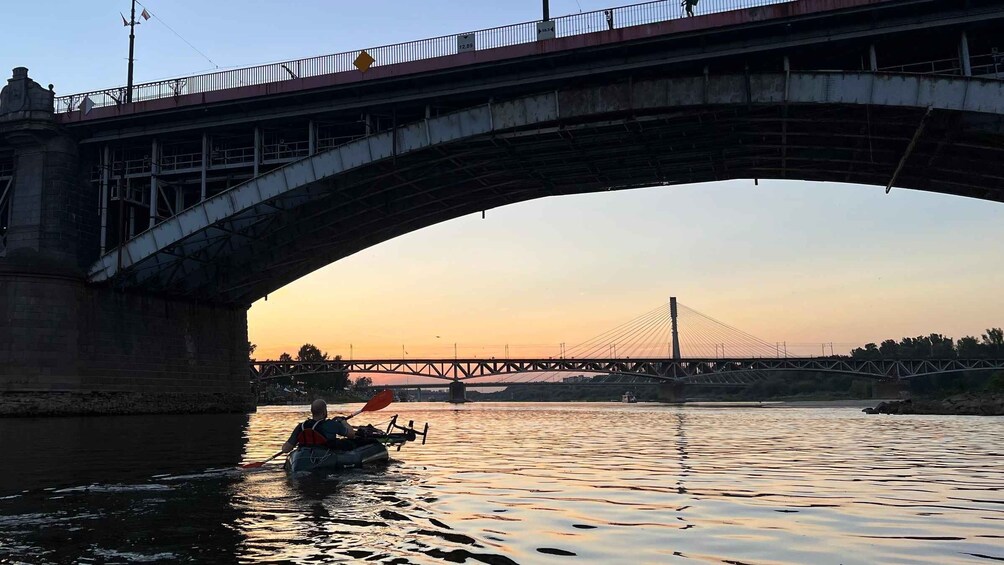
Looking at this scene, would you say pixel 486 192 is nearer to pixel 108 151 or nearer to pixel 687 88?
pixel 687 88

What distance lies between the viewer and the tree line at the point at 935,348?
5551 inches

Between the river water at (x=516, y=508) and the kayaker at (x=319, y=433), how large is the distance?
29.8 inches

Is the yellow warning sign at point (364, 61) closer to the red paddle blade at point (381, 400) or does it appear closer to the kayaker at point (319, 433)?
the red paddle blade at point (381, 400)

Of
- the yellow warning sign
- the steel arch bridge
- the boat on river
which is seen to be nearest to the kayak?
the boat on river

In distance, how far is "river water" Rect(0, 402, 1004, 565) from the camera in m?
8.67

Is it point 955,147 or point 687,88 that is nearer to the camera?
point 687,88

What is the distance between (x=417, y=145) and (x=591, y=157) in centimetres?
993

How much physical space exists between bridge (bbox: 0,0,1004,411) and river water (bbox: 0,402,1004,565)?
61.0 feet

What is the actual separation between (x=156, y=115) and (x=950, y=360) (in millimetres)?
99904

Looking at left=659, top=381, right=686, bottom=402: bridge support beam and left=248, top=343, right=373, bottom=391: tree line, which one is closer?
left=659, top=381, right=686, bottom=402: bridge support beam

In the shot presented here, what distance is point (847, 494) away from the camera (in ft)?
43.2

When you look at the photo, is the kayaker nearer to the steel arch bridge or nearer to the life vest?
the life vest

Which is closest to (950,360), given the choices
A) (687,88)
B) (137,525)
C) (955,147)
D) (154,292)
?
(955,147)

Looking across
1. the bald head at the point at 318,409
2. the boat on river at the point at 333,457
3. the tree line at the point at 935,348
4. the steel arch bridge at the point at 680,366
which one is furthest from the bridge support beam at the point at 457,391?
the bald head at the point at 318,409
